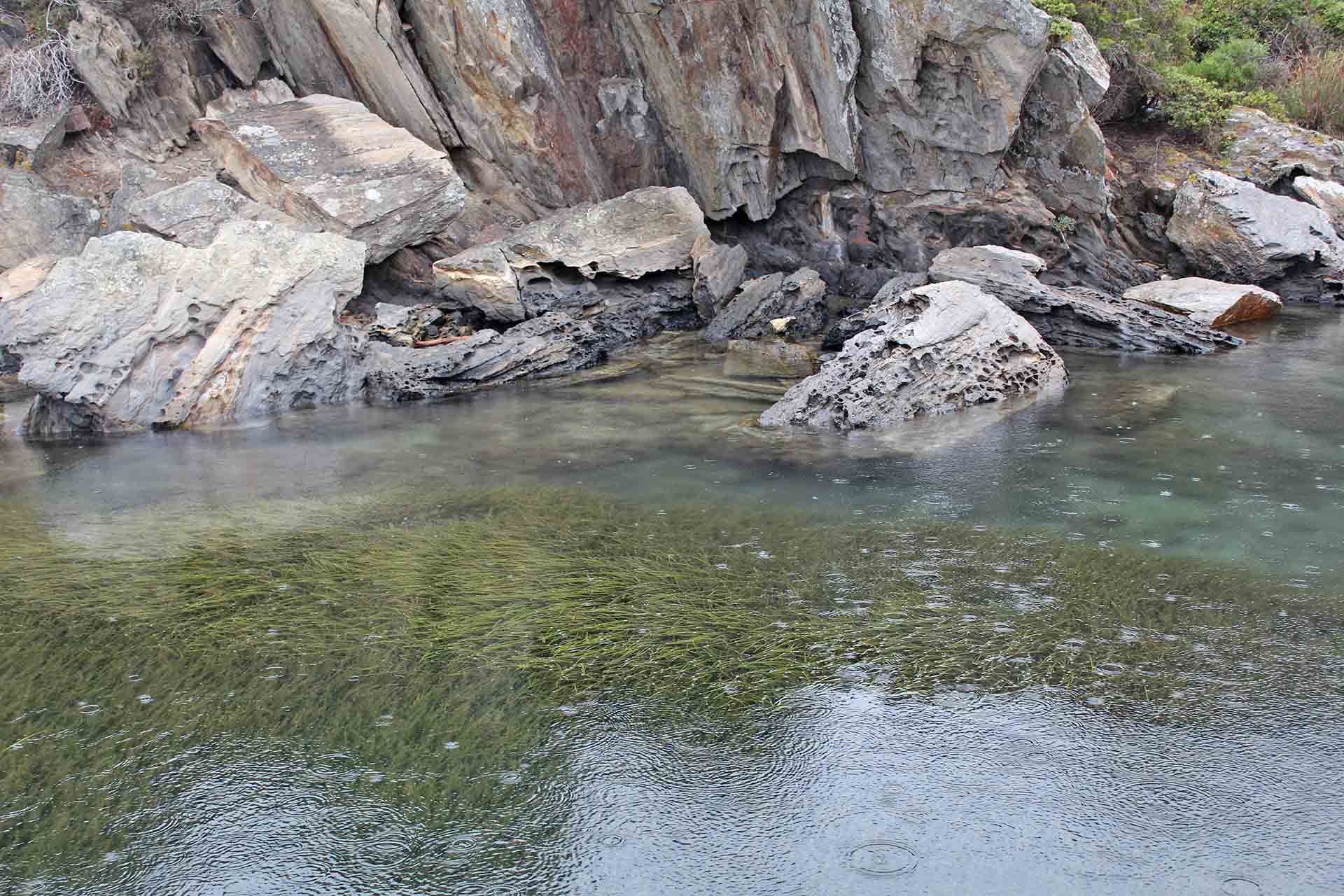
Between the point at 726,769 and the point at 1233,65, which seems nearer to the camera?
the point at 726,769

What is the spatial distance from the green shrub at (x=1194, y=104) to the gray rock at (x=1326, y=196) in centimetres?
140

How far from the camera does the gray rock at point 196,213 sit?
10.3 metres

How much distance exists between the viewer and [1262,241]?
12.3 m

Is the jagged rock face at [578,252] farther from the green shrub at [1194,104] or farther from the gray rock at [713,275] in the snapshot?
the green shrub at [1194,104]

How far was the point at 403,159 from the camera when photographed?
10945mm

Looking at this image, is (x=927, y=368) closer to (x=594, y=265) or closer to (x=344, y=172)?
(x=594, y=265)

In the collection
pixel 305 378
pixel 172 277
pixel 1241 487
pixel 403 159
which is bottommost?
pixel 1241 487

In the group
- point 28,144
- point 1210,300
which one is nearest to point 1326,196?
point 1210,300

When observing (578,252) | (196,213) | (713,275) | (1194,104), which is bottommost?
(713,275)

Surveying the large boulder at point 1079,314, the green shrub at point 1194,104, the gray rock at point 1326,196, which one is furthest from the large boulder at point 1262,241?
the large boulder at point 1079,314

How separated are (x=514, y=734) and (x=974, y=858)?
1408 mm

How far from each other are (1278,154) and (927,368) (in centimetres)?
Answer: 941

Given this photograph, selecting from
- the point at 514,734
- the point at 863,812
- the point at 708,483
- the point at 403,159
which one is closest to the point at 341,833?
the point at 514,734

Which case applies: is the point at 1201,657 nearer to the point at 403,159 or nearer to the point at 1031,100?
the point at 403,159
